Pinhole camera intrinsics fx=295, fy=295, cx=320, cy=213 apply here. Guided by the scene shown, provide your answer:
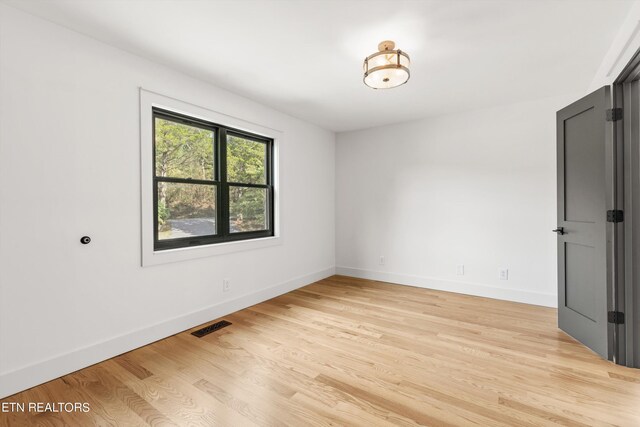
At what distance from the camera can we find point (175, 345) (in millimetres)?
2607

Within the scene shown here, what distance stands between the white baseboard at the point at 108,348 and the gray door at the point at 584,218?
3270 millimetres

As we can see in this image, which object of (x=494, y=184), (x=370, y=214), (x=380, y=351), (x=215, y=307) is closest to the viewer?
(x=380, y=351)

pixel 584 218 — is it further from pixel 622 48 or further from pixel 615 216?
pixel 622 48

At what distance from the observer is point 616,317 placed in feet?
7.46

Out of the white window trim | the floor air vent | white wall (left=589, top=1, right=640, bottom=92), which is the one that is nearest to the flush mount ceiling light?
white wall (left=589, top=1, right=640, bottom=92)

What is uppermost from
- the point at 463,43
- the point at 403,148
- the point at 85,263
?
the point at 463,43

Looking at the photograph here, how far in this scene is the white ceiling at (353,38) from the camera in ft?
6.44

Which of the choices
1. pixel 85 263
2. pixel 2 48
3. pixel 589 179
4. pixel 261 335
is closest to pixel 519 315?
pixel 589 179

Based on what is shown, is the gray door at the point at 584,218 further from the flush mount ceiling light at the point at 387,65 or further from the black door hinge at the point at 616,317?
the flush mount ceiling light at the point at 387,65

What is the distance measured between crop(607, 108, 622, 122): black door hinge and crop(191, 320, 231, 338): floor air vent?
150 inches

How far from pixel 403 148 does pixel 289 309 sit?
116 inches

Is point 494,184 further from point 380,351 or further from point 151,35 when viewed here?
point 151,35

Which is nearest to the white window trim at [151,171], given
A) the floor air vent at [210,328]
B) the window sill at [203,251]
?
the window sill at [203,251]

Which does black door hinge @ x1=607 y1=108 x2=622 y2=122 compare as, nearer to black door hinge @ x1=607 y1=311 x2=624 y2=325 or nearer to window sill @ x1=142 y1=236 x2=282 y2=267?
black door hinge @ x1=607 y1=311 x2=624 y2=325
